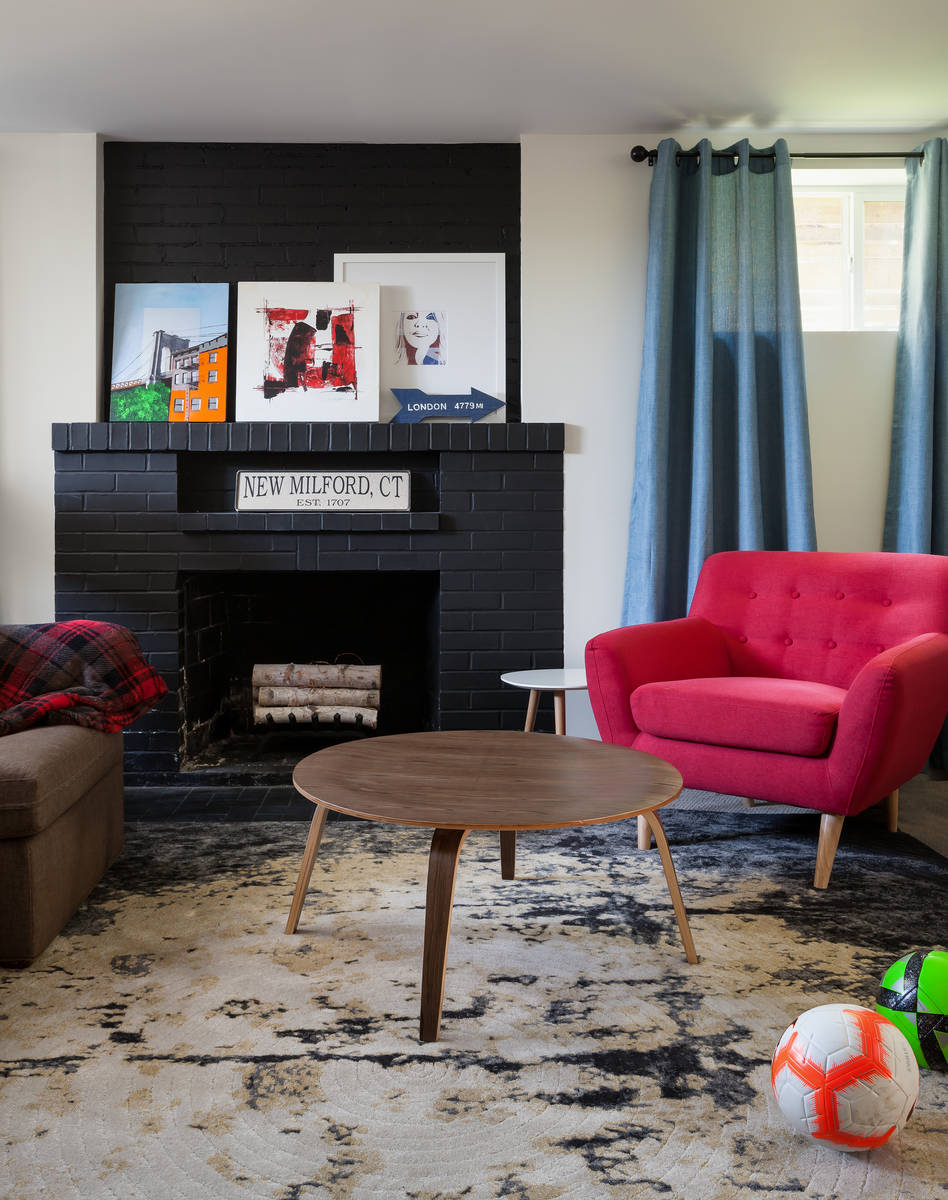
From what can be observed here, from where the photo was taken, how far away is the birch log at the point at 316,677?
385 centimetres

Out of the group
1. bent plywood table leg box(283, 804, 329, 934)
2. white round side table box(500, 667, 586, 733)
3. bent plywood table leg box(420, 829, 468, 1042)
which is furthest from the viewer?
white round side table box(500, 667, 586, 733)

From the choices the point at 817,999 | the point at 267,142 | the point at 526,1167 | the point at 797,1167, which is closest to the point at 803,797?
the point at 817,999

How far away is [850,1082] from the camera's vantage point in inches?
49.7

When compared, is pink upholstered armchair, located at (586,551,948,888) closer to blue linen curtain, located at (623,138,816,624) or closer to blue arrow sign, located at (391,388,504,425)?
blue linen curtain, located at (623,138,816,624)

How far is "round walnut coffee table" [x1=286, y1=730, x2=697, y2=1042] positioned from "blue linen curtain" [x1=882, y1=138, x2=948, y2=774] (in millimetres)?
2017

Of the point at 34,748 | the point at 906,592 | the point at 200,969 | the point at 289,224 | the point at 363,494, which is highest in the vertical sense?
the point at 289,224

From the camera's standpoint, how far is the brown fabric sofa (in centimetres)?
188

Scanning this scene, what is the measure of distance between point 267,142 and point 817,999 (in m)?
3.48

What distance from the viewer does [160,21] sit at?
110 inches

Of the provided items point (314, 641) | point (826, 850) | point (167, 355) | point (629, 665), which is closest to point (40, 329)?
point (167, 355)

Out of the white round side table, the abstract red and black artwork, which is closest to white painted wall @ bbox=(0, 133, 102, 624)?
the abstract red and black artwork

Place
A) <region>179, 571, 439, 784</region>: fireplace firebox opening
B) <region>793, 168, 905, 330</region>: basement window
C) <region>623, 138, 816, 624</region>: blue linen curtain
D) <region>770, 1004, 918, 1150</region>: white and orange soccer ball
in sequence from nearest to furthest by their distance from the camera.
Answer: <region>770, 1004, 918, 1150</region>: white and orange soccer ball < <region>623, 138, 816, 624</region>: blue linen curtain < <region>793, 168, 905, 330</region>: basement window < <region>179, 571, 439, 784</region>: fireplace firebox opening

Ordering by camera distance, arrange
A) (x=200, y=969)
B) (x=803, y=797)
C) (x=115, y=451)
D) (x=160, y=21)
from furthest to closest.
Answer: (x=115, y=451)
(x=160, y=21)
(x=803, y=797)
(x=200, y=969)

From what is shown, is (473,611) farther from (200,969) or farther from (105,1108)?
(105,1108)
